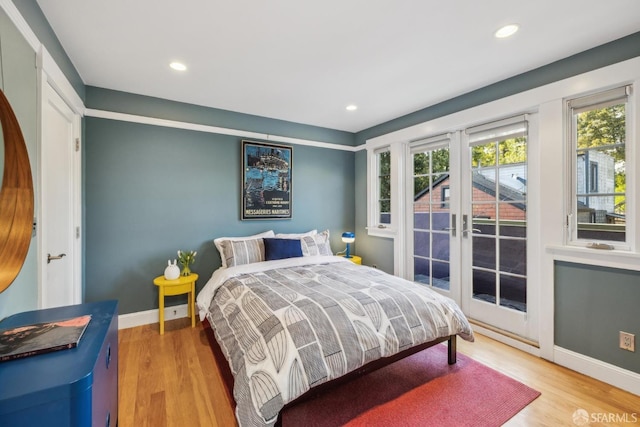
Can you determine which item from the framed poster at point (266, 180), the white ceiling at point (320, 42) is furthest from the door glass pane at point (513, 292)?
the framed poster at point (266, 180)

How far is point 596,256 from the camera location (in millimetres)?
2113

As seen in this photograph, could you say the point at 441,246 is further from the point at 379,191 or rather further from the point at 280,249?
the point at 280,249

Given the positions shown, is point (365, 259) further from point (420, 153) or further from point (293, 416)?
point (293, 416)

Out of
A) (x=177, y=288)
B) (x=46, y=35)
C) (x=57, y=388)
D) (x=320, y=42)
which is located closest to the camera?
(x=57, y=388)

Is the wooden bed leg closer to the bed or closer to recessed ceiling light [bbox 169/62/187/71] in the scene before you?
the bed

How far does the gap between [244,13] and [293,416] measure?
8.41ft

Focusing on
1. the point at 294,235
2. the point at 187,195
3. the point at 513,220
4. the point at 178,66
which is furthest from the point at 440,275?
the point at 178,66

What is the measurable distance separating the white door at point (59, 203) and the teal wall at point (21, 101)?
0.30 feet

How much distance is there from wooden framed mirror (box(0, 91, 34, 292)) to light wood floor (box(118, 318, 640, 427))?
3.76 feet

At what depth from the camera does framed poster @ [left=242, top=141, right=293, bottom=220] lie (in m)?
3.58

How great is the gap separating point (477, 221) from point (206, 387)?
2.95 meters

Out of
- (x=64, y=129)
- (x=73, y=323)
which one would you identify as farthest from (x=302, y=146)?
(x=73, y=323)

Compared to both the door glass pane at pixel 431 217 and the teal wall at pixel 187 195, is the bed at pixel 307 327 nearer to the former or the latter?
the teal wall at pixel 187 195

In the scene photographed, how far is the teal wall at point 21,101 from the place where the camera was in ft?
4.32
